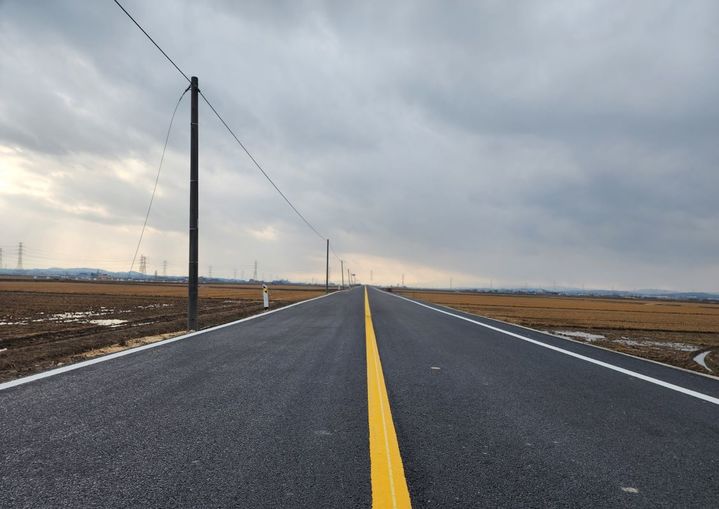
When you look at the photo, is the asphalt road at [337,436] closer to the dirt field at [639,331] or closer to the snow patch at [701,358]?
the snow patch at [701,358]

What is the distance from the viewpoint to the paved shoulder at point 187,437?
2.23 metres

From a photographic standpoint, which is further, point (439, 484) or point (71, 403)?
point (71, 403)

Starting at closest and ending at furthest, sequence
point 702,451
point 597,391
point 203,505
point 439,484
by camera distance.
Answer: point 203,505
point 439,484
point 702,451
point 597,391

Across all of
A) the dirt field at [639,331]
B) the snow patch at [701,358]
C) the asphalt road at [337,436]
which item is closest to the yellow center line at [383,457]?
the asphalt road at [337,436]

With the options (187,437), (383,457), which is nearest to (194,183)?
(187,437)

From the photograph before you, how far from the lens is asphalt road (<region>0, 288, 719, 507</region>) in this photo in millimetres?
2283

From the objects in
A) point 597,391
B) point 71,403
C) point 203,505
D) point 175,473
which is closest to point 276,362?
point 71,403

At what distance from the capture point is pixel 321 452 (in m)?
2.78

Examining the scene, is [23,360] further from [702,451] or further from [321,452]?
[702,451]

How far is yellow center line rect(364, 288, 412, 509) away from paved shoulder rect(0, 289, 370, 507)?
2.7 inches

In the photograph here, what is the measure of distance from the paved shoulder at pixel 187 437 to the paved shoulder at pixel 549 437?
529 millimetres

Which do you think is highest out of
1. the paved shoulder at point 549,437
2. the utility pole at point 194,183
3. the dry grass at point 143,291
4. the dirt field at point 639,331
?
the utility pole at point 194,183

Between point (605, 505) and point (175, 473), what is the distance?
2490 mm

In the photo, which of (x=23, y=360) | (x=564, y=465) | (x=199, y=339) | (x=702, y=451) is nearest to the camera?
(x=564, y=465)
